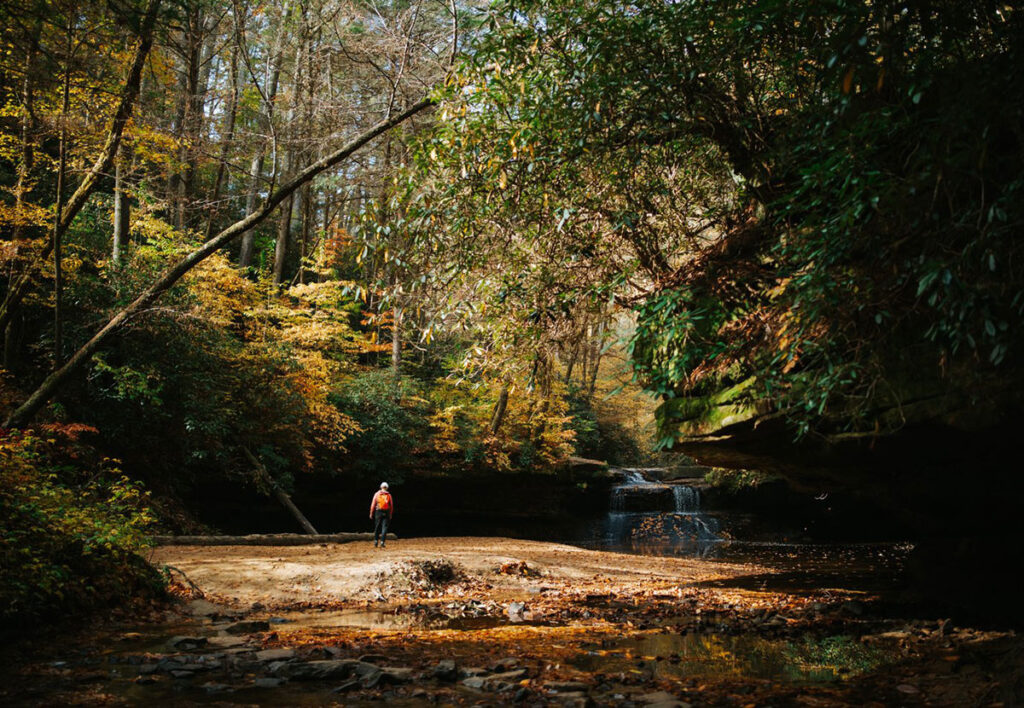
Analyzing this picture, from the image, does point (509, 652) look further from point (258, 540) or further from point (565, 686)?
point (258, 540)

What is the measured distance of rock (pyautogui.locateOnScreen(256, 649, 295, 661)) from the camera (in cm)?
530

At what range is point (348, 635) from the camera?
6.57 meters

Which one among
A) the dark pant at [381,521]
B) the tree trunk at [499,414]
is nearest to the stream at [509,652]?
the dark pant at [381,521]

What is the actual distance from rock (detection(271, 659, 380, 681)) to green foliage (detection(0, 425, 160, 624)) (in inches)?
100

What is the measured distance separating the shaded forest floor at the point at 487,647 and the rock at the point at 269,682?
0.10ft

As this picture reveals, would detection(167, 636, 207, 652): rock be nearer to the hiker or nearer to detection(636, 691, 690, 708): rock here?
detection(636, 691, 690, 708): rock

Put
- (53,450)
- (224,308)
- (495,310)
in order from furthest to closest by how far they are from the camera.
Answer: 1. (224,308)
2. (53,450)
3. (495,310)

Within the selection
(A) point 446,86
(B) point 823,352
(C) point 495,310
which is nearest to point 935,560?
(B) point 823,352

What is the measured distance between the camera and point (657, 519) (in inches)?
966

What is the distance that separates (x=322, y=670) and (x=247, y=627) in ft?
7.14

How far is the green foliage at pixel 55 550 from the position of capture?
565cm

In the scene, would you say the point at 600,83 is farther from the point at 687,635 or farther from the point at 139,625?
the point at 139,625

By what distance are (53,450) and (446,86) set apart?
432 inches

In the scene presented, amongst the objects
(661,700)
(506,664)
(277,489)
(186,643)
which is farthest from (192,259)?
(277,489)
